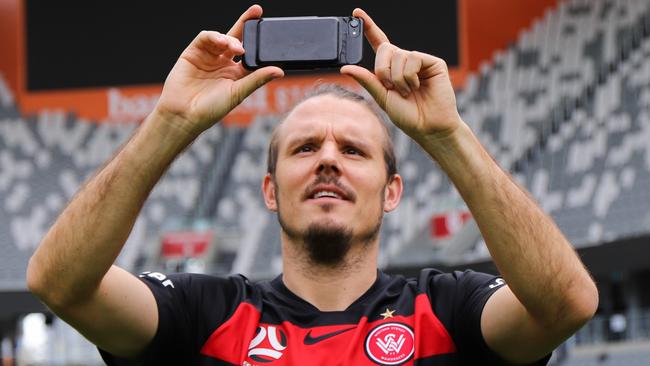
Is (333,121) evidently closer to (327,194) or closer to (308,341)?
(327,194)

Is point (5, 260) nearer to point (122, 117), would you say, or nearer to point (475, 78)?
point (122, 117)

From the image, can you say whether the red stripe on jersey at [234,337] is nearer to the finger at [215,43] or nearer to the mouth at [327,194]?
the mouth at [327,194]

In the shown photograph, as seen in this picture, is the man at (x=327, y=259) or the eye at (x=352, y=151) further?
the eye at (x=352, y=151)

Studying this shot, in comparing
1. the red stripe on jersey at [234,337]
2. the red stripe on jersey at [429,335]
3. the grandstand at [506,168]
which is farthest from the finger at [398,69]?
the grandstand at [506,168]

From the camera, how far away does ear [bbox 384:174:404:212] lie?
299 cm

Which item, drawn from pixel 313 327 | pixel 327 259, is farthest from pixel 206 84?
pixel 313 327

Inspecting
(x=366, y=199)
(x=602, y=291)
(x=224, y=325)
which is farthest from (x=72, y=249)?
(x=602, y=291)

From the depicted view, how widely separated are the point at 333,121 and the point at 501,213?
593 millimetres

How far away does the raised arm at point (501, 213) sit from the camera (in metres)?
2.48

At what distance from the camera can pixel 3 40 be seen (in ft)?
72.1

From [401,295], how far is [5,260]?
57.4 feet

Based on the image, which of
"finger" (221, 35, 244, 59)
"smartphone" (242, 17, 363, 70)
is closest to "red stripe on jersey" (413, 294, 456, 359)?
"smartphone" (242, 17, 363, 70)

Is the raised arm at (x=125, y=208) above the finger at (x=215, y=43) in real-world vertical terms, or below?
below

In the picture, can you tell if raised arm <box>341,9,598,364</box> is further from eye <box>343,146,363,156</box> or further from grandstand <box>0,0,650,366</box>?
→ grandstand <box>0,0,650,366</box>
